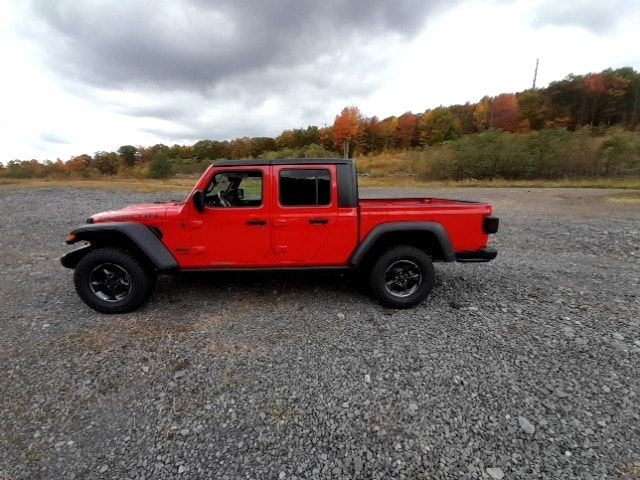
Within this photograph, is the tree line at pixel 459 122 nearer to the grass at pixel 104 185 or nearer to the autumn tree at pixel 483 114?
the autumn tree at pixel 483 114

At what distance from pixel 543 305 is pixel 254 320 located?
3.38 m

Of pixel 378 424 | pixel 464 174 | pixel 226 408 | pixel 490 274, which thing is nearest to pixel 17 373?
pixel 226 408

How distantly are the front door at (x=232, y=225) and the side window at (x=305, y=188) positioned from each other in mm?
240

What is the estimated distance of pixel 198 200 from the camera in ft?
11.6

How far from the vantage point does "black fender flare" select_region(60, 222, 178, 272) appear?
3.51 m

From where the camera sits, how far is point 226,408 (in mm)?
2324

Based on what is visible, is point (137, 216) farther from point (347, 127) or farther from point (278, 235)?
point (347, 127)

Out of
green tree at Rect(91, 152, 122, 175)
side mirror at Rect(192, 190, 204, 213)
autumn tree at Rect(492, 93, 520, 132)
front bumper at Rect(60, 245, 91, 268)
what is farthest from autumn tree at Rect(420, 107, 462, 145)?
front bumper at Rect(60, 245, 91, 268)

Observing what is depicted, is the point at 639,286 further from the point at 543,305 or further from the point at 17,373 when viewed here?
the point at 17,373

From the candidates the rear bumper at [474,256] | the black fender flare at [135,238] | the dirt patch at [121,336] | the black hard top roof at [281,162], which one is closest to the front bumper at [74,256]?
the black fender flare at [135,238]

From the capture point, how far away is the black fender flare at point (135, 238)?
3510 mm

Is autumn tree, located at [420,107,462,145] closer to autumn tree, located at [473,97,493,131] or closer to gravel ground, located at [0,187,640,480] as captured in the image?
autumn tree, located at [473,97,493,131]

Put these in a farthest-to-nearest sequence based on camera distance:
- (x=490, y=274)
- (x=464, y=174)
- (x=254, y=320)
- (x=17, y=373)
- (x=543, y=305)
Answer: (x=464, y=174)
(x=490, y=274)
(x=543, y=305)
(x=254, y=320)
(x=17, y=373)

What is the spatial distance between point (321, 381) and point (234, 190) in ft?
7.93
